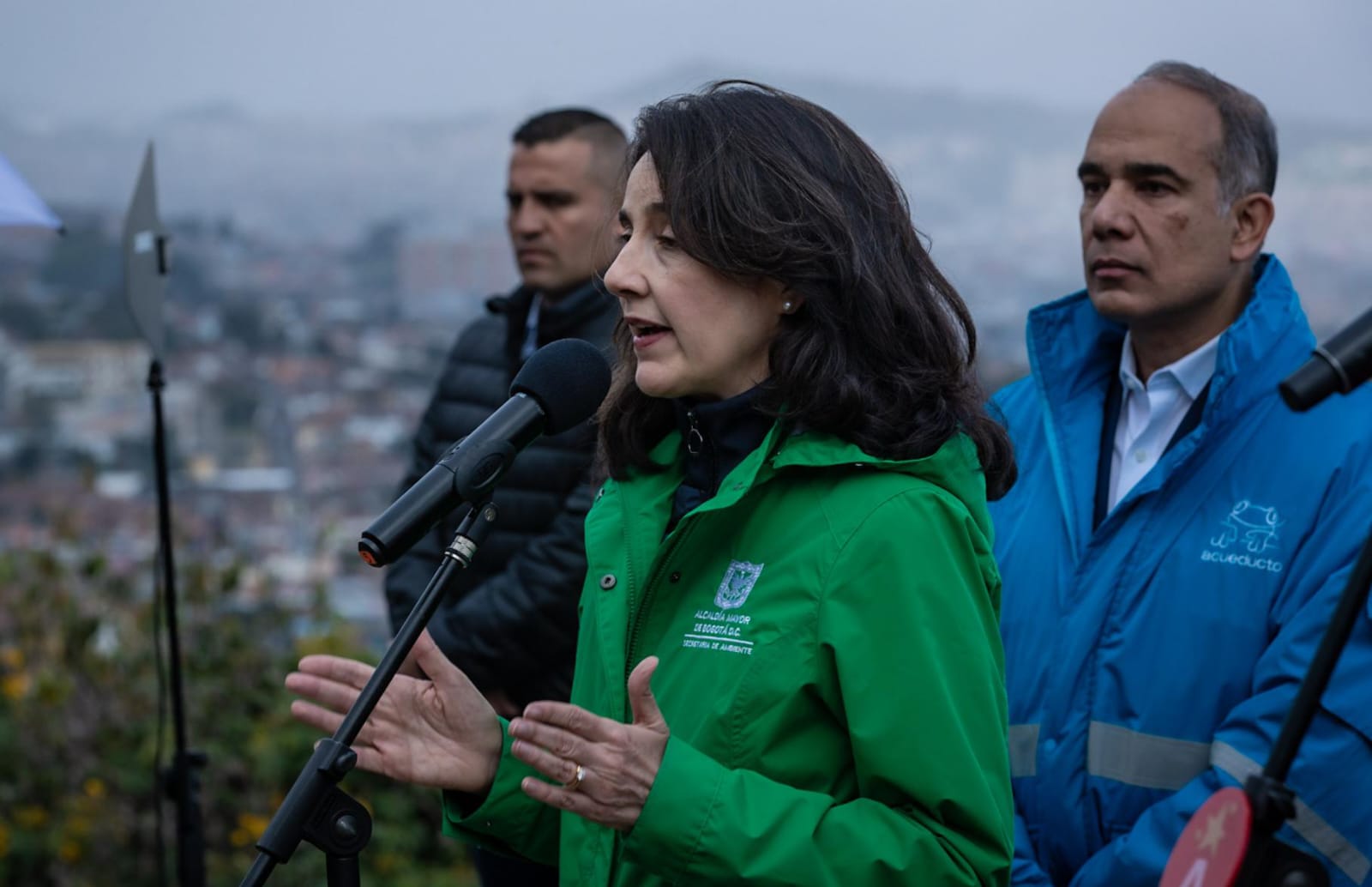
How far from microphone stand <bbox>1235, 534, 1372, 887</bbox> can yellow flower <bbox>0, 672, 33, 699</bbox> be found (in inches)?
169

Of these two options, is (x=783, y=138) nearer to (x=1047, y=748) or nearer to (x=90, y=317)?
(x=1047, y=748)

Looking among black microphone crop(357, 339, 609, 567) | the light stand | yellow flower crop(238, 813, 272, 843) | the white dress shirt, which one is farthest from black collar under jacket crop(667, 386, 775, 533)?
yellow flower crop(238, 813, 272, 843)

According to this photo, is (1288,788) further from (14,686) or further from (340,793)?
(14,686)

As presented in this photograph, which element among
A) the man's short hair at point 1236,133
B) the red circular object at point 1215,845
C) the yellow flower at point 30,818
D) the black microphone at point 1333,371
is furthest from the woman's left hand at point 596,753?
the yellow flower at point 30,818

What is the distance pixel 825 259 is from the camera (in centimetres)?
197

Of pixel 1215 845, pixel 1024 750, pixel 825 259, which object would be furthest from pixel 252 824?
pixel 1215 845

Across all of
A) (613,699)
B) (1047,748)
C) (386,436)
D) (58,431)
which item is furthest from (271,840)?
(58,431)

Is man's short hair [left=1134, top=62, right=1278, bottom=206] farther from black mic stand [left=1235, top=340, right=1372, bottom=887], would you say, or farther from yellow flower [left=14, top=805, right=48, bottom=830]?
yellow flower [left=14, top=805, right=48, bottom=830]

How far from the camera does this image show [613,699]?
1.98 metres

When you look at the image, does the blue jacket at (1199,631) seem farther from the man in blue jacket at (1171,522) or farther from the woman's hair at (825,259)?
the woman's hair at (825,259)

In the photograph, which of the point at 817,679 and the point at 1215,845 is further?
the point at 817,679

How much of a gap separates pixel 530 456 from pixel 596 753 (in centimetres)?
172

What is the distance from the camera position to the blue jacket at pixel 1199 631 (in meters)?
2.24

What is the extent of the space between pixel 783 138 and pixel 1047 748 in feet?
3.72
